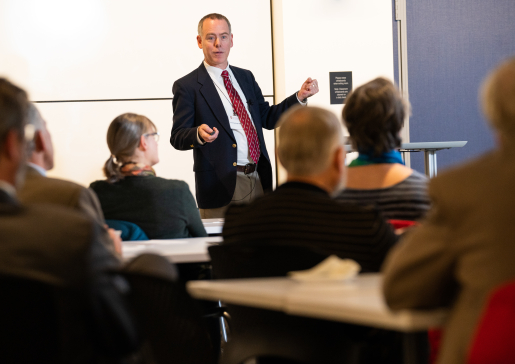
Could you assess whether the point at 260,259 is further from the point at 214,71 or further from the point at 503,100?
the point at 214,71

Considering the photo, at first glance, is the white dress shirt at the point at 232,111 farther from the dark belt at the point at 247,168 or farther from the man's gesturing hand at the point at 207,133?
the man's gesturing hand at the point at 207,133

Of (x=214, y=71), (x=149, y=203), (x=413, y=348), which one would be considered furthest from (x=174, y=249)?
(x=214, y=71)

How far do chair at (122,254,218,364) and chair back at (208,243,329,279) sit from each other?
0.14 m

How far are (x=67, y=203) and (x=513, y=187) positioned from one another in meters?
1.21

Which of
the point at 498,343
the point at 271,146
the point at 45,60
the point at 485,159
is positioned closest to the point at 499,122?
the point at 485,159

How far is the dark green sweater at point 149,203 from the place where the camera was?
2545mm

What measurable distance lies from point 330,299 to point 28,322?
0.54 metres

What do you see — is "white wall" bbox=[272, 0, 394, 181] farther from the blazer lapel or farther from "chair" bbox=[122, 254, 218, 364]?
"chair" bbox=[122, 254, 218, 364]

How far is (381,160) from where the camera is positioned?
2.16 metres

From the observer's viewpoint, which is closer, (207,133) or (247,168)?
(207,133)

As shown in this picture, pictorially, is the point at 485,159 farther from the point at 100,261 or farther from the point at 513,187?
the point at 100,261

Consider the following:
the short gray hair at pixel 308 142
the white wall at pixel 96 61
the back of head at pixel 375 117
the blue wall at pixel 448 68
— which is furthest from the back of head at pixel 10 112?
the blue wall at pixel 448 68

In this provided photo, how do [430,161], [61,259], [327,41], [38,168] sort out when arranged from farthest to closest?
[327,41] → [430,161] → [38,168] → [61,259]

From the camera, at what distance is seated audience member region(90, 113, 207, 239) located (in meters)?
2.55
